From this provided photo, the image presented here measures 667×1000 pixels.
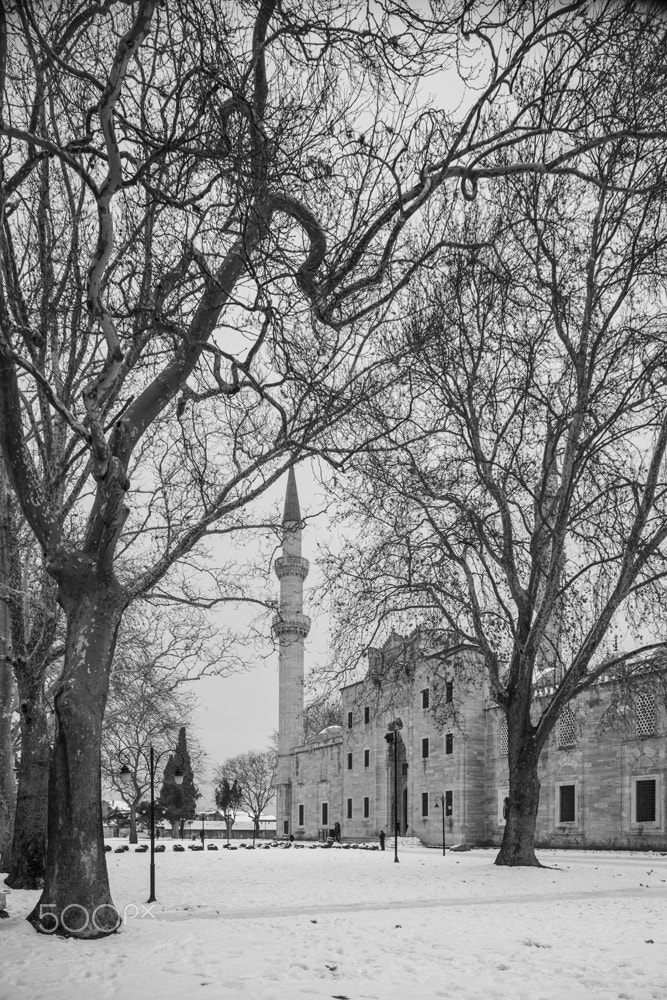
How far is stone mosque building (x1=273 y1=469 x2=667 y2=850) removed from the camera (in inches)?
1106


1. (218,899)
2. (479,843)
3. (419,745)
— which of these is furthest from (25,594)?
(419,745)

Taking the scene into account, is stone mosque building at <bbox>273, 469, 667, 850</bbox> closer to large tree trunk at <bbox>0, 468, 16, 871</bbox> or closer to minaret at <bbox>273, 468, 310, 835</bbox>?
minaret at <bbox>273, 468, 310, 835</bbox>

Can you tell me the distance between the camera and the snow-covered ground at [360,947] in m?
6.62

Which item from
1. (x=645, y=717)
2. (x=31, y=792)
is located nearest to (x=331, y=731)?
(x=645, y=717)

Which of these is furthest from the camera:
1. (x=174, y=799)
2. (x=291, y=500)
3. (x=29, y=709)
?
(x=291, y=500)

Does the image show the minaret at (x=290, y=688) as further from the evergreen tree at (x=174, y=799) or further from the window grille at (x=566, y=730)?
the window grille at (x=566, y=730)

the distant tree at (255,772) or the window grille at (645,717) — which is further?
the distant tree at (255,772)

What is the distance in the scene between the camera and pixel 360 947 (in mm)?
8398

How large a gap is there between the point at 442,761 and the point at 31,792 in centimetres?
3230

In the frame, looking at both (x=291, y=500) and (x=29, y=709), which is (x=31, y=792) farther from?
(x=291, y=500)

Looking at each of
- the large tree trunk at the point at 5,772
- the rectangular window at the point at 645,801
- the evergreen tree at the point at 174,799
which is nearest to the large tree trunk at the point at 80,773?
the large tree trunk at the point at 5,772

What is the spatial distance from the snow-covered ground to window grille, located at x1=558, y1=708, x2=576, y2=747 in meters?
20.3

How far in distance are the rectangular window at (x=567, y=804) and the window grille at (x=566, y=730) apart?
173cm

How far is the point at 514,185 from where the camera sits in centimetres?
1409
